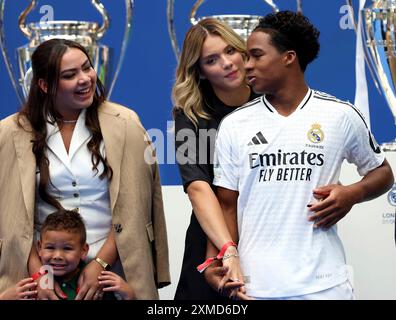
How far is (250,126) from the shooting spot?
110 inches

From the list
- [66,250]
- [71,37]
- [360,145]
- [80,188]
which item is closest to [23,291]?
[66,250]

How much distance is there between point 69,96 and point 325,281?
92 cm

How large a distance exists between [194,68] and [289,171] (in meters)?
0.56

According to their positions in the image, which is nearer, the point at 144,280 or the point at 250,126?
the point at 250,126

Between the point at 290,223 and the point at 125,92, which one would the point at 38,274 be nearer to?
the point at 290,223

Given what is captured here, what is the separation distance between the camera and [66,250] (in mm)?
2949

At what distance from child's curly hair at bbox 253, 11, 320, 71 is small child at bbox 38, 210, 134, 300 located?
0.70 metres

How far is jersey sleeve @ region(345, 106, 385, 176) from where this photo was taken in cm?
279

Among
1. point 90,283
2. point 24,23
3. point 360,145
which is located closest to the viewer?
point 360,145

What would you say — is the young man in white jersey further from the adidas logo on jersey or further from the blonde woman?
the blonde woman

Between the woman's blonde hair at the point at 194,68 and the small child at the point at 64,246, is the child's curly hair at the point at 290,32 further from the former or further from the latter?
the small child at the point at 64,246

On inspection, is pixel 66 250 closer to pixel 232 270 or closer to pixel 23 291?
pixel 23 291
